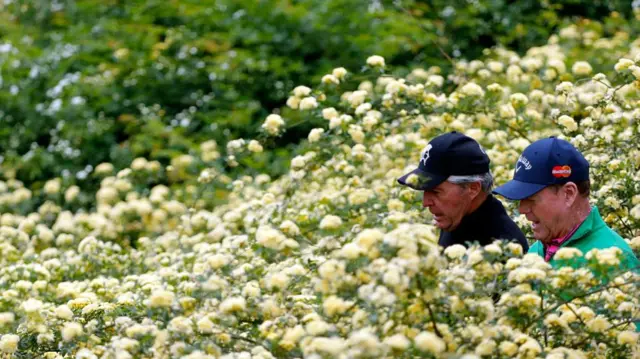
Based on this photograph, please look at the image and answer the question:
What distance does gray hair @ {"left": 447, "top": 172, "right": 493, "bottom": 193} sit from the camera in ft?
11.9

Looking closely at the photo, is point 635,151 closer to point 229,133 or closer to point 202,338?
point 202,338

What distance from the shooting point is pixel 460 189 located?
12.0 feet

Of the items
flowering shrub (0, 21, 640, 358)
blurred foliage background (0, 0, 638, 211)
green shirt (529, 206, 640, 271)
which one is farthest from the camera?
blurred foliage background (0, 0, 638, 211)

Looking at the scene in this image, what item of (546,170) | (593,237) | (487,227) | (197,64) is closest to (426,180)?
(487,227)

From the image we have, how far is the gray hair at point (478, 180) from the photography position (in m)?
3.64

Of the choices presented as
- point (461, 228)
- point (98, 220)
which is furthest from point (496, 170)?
point (98, 220)

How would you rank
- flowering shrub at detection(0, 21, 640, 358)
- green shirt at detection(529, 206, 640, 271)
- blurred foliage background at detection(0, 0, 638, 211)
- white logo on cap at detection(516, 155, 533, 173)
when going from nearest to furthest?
flowering shrub at detection(0, 21, 640, 358) → green shirt at detection(529, 206, 640, 271) → white logo on cap at detection(516, 155, 533, 173) → blurred foliage background at detection(0, 0, 638, 211)

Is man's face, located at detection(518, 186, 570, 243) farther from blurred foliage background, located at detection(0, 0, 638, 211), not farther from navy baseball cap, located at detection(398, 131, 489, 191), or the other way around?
blurred foliage background, located at detection(0, 0, 638, 211)

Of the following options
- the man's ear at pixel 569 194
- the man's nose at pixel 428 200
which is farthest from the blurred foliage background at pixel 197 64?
the man's ear at pixel 569 194

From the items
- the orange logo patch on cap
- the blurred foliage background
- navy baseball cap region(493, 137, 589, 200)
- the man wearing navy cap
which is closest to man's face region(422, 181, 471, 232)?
the man wearing navy cap

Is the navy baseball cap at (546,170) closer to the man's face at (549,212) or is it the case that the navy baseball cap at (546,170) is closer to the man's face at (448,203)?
the man's face at (549,212)

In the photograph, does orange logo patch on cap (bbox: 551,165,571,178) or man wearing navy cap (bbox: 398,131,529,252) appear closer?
orange logo patch on cap (bbox: 551,165,571,178)

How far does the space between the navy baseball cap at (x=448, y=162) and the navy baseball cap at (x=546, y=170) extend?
0.18 m

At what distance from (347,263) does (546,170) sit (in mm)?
996
